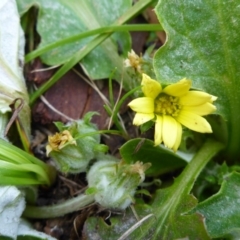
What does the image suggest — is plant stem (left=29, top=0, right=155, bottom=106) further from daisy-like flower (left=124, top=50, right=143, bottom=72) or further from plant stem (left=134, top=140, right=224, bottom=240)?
plant stem (left=134, top=140, right=224, bottom=240)

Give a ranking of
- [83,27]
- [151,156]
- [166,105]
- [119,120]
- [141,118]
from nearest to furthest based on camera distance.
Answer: [141,118] < [166,105] < [151,156] < [119,120] < [83,27]

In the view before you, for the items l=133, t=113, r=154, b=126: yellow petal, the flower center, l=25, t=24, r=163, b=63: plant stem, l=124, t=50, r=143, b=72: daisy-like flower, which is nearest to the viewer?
l=133, t=113, r=154, b=126: yellow petal

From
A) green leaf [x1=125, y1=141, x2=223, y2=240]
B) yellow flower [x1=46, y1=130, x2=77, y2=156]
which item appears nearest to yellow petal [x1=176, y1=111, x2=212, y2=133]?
green leaf [x1=125, y1=141, x2=223, y2=240]

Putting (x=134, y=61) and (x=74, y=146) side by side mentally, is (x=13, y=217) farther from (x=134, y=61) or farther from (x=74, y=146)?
(x=134, y=61)

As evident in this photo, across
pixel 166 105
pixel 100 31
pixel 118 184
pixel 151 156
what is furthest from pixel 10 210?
pixel 100 31

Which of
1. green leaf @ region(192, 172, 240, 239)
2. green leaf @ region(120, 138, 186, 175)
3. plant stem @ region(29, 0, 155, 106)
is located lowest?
green leaf @ region(192, 172, 240, 239)

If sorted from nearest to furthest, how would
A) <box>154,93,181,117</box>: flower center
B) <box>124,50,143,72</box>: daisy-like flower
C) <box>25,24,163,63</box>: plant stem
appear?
<box>154,93,181,117</box>: flower center < <box>124,50,143,72</box>: daisy-like flower < <box>25,24,163,63</box>: plant stem

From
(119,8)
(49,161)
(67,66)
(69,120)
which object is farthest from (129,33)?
(49,161)

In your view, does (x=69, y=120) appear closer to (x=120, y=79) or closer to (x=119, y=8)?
(x=120, y=79)
